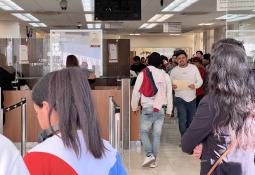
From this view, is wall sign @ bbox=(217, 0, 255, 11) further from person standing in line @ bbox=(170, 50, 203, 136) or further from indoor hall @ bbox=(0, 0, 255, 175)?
person standing in line @ bbox=(170, 50, 203, 136)

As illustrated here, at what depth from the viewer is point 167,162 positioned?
6121mm

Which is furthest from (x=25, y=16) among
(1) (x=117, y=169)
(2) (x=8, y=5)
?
(1) (x=117, y=169)

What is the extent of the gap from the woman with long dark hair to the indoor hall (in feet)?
0.25

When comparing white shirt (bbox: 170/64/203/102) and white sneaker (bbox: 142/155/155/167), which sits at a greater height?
white shirt (bbox: 170/64/203/102)

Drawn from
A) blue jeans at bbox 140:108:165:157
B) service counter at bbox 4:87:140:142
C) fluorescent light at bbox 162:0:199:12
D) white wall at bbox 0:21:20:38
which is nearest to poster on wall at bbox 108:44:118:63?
service counter at bbox 4:87:140:142

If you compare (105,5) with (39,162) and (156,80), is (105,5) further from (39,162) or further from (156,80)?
(39,162)

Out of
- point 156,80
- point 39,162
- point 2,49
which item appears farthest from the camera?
point 2,49

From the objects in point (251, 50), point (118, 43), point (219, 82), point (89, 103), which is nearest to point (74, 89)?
point (89, 103)

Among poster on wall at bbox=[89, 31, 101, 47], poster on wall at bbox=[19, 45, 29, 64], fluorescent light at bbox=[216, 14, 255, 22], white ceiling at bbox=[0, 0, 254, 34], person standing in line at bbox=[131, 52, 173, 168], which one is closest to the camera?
person standing in line at bbox=[131, 52, 173, 168]

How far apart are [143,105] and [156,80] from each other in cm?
35

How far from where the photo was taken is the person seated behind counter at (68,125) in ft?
4.75

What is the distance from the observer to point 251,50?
18.8 feet

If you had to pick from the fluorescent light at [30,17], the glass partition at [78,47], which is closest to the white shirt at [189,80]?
the glass partition at [78,47]

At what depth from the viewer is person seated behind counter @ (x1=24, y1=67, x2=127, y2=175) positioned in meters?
1.45
